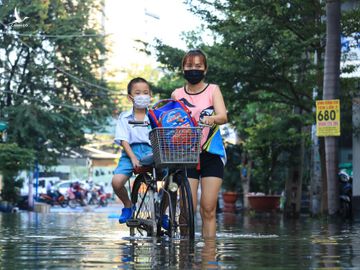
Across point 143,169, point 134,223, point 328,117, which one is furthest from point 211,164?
point 328,117

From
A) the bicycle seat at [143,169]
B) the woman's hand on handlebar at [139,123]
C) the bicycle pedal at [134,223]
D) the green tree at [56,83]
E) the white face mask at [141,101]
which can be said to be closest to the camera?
the woman's hand on handlebar at [139,123]

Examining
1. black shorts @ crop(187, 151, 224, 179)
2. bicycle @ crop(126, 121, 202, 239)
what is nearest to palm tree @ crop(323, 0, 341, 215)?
bicycle @ crop(126, 121, 202, 239)

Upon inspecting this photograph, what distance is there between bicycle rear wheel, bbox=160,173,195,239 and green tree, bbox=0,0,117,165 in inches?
1140

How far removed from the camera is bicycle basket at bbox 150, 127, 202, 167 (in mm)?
7734

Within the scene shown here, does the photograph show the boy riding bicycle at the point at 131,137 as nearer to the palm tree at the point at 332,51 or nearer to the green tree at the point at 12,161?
the palm tree at the point at 332,51

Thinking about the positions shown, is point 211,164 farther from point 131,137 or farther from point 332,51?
point 332,51

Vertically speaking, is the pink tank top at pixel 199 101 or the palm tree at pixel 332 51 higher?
the palm tree at pixel 332 51

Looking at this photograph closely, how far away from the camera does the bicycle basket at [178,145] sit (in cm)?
773

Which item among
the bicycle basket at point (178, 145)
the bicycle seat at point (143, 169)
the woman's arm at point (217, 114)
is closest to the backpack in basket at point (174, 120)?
the bicycle basket at point (178, 145)

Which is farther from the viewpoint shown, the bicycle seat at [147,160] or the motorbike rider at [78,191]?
the motorbike rider at [78,191]

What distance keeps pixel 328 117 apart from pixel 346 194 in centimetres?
539

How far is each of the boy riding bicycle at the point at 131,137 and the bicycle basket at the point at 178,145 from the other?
140 centimetres

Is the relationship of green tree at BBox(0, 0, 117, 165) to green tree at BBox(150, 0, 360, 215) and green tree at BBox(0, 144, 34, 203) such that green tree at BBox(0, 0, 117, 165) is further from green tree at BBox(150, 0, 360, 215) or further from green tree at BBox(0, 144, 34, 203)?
green tree at BBox(150, 0, 360, 215)

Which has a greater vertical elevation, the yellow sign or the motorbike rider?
the yellow sign
